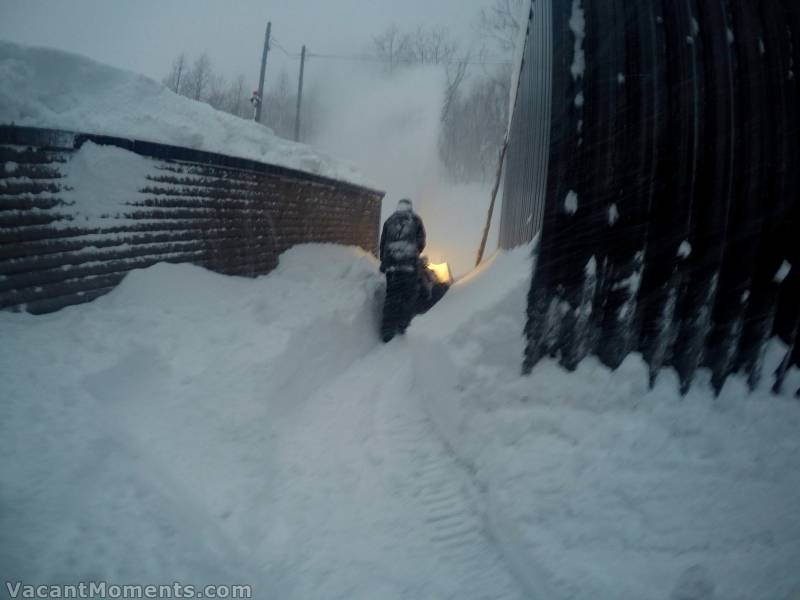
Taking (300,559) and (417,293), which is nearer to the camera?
(300,559)

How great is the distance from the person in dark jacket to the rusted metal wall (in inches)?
66.7

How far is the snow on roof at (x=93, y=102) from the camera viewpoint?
3.79 metres

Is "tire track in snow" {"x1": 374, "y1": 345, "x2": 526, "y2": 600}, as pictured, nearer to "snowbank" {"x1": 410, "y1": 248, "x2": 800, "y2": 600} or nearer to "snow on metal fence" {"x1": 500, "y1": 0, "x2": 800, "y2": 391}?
"snowbank" {"x1": 410, "y1": 248, "x2": 800, "y2": 600}

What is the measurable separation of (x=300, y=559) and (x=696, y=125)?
13.0 feet

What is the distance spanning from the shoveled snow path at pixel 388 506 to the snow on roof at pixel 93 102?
3446mm

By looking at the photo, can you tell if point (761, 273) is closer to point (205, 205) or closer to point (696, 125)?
point (696, 125)

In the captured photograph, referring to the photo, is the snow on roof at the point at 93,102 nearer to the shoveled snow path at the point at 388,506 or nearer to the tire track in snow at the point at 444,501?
the shoveled snow path at the point at 388,506

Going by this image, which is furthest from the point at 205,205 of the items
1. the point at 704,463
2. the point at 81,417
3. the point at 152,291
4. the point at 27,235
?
the point at 704,463

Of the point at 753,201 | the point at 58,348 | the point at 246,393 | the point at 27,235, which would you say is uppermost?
the point at 753,201

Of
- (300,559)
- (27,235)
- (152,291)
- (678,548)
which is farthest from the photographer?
(152,291)

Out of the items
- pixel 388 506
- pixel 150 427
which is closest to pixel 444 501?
pixel 388 506

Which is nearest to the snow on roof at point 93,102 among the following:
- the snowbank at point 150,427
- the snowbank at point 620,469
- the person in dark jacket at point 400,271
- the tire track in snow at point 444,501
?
the snowbank at point 150,427

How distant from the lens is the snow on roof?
3.79 metres

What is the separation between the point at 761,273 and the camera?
3072 millimetres
